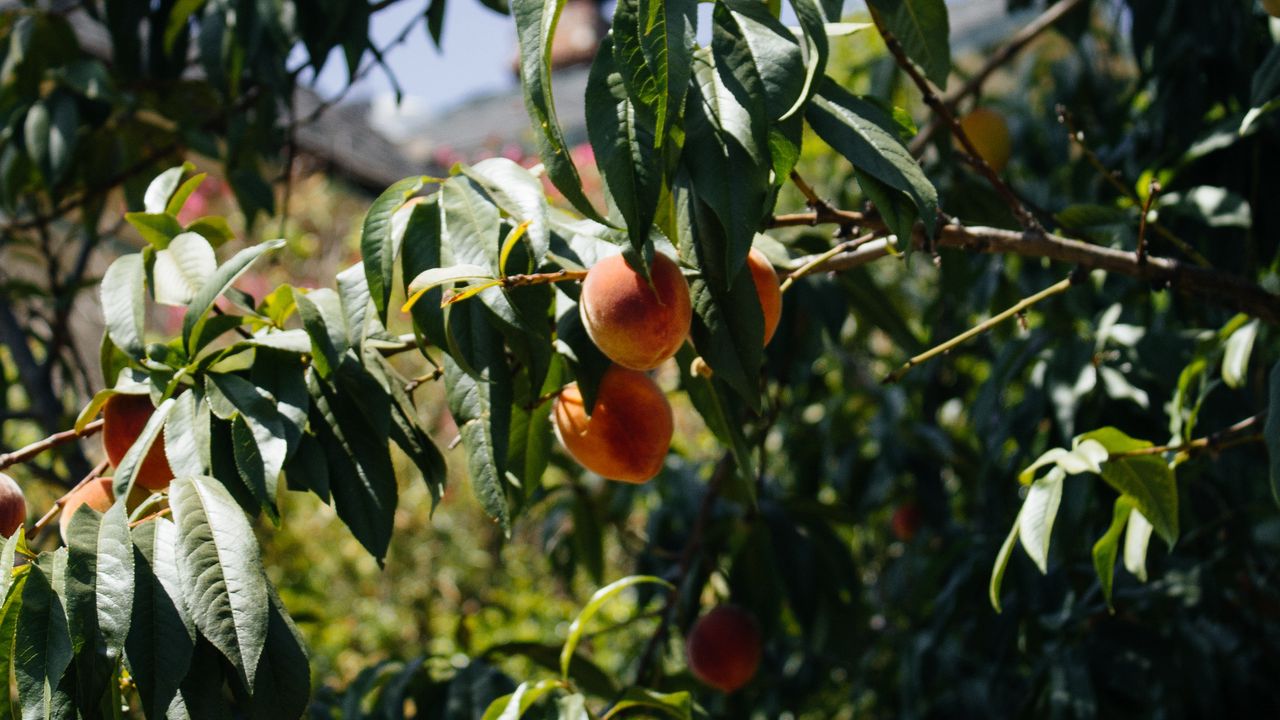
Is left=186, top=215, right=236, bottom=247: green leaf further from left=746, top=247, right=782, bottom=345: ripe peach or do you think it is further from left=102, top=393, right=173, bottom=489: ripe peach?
left=746, top=247, right=782, bottom=345: ripe peach

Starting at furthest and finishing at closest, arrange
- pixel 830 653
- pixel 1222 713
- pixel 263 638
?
pixel 830 653 < pixel 1222 713 < pixel 263 638

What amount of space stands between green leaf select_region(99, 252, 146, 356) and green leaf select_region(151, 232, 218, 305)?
0.02 meters

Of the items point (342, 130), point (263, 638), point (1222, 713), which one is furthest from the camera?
point (342, 130)

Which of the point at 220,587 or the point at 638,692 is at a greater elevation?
the point at 220,587

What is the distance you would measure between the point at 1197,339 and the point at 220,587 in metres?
1.17

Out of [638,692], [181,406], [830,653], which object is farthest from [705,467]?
[181,406]

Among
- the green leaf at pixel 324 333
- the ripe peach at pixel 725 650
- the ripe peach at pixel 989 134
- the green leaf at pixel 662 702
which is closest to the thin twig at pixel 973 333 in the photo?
the green leaf at pixel 662 702

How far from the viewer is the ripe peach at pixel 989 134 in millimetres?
2377

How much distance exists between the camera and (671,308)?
33.6 inches

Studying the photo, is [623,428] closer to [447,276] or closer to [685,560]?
[447,276]

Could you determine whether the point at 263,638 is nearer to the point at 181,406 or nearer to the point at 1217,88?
A: the point at 181,406

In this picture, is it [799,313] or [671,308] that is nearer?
[671,308]

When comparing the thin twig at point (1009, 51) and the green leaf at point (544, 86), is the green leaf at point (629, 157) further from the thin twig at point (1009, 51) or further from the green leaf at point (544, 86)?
the thin twig at point (1009, 51)

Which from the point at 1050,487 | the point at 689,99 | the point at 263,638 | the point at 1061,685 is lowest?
the point at 1061,685
